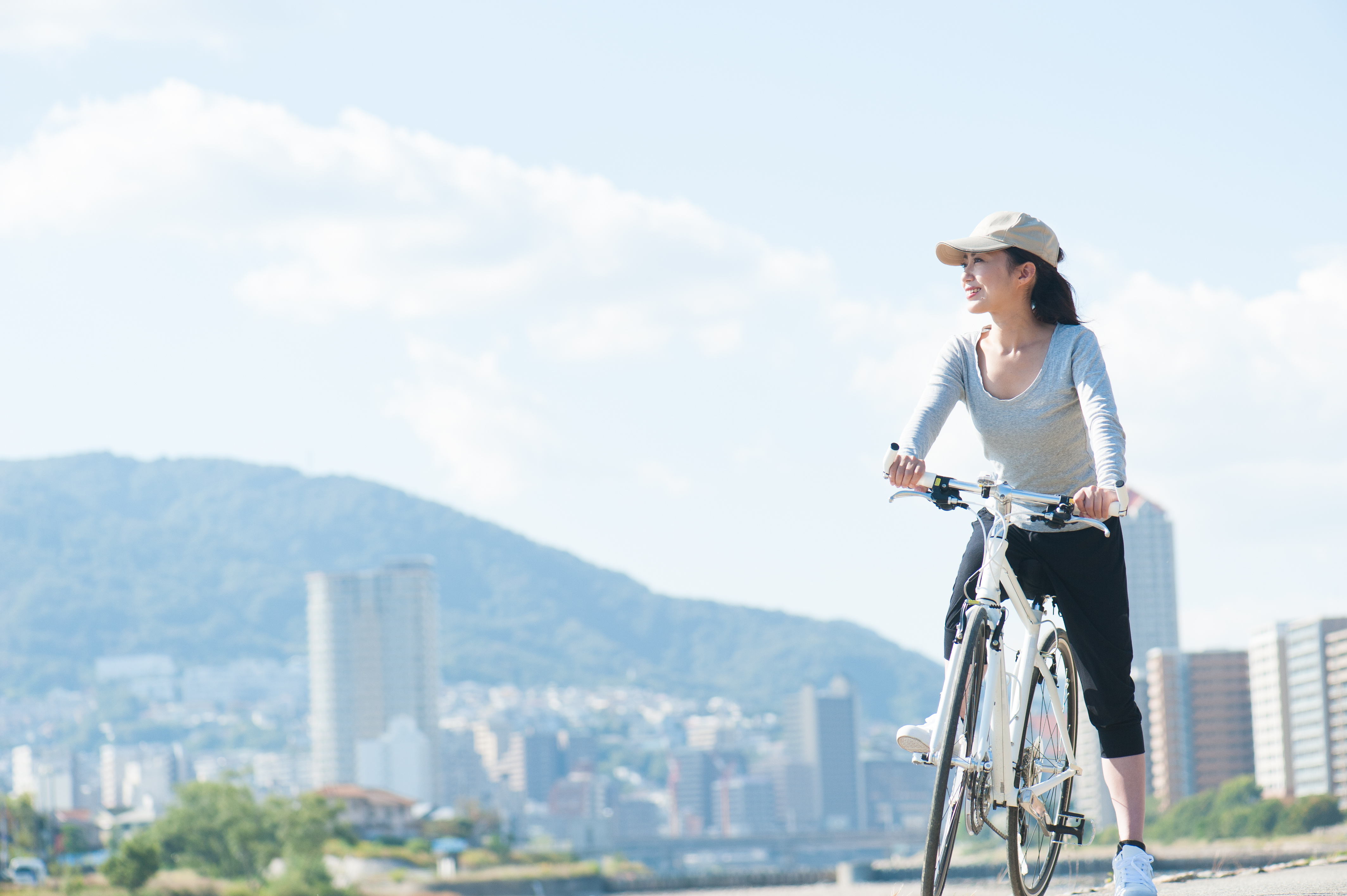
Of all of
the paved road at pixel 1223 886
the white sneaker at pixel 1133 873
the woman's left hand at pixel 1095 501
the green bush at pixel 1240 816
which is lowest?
the green bush at pixel 1240 816

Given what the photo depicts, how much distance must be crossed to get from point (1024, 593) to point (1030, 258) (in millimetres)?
978

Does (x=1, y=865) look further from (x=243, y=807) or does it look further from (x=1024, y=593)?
(x=1024, y=593)

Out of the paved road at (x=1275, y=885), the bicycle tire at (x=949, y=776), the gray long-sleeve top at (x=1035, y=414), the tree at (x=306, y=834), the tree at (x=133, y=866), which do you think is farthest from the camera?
the tree at (x=306, y=834)

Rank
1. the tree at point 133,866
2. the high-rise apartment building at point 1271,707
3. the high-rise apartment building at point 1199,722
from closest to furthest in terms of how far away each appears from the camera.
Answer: the tree at point 133,866 → the high-rise apartment building at point 1271,707 → the high-rise apartment building at point 1199,722

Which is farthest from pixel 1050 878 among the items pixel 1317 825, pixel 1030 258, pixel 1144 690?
pixel 1144 690

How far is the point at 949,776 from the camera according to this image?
184 inches

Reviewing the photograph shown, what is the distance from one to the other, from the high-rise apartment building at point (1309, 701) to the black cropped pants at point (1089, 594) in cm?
12801

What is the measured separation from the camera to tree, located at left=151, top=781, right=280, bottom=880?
77312mm

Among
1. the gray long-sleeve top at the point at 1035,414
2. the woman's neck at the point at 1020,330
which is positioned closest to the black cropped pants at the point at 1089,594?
the gray long-sleeve top at the point at 1035,414

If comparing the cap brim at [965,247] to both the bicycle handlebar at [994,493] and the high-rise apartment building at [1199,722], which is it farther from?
the high-rise apartment building at [1199,722]

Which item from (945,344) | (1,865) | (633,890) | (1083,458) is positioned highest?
(945,344)

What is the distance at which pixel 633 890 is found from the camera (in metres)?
97.9

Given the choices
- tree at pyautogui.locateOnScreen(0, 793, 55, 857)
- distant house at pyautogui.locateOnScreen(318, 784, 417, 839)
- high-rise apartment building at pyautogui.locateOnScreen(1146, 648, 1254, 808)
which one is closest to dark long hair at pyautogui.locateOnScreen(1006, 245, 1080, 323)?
tree at pyautogui.locateOnScreen(0, 793, 55, 857)

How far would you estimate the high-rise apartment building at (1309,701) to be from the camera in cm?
12862
